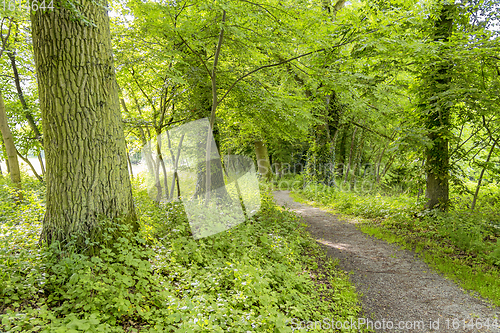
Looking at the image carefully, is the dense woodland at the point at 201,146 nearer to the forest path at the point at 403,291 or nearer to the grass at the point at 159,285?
the grass at the point at 159,285

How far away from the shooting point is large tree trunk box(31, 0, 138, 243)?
3.38m

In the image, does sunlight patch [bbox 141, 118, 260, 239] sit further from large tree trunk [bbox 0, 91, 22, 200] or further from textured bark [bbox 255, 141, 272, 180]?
textured bark [bbox 255, 141, 272, 180]

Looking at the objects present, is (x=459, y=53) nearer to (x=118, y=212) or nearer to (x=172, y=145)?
(x=118, y=212)

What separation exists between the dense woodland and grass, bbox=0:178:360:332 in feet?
0.09

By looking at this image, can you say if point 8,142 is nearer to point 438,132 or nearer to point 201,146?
point 201,146

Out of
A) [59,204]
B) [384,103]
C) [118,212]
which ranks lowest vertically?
[118,212]

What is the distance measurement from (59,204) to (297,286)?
3.92 m

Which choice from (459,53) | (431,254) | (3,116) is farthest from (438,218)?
(3,116)

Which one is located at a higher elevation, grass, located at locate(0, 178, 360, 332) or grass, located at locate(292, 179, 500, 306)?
grass, located at locate(0, 178, 360, 332)

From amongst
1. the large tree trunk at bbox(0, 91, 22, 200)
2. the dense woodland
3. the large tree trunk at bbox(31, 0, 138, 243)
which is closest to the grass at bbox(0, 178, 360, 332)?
the dense woodland

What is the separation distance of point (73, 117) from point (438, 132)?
8.65 meters

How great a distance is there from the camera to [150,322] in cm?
283

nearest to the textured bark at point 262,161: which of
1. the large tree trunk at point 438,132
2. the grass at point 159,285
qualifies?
the large tree trunk at point 438,132

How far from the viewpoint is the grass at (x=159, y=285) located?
272cm
